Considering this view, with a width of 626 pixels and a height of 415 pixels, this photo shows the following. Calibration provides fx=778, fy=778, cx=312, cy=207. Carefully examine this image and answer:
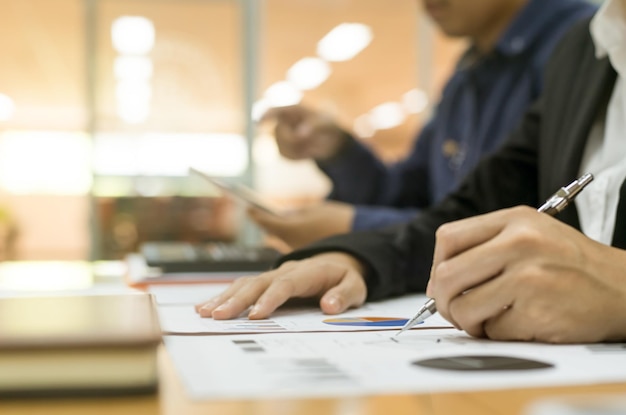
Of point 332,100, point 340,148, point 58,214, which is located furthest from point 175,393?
point 332,100

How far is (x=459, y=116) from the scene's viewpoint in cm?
177

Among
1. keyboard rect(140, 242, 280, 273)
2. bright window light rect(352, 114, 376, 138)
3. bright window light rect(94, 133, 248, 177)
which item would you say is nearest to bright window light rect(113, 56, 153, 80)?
bright window light rect(94, 133, 248, 177)

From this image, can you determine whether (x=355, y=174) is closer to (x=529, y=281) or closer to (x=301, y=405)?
(x=529, y=281)

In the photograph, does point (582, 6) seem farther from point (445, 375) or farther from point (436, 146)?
point (445, 375)

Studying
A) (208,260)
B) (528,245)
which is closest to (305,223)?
(208,260)

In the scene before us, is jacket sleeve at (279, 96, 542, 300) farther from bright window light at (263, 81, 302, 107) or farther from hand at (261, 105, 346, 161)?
bright window light at (263, 81, 302, 107)

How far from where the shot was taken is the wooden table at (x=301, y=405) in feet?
1.22

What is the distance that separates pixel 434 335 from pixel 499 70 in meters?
1.09

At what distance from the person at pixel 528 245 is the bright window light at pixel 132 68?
3.15 m

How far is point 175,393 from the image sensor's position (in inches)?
16.2

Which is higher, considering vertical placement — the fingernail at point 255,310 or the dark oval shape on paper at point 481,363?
the fingernail at point 255,310

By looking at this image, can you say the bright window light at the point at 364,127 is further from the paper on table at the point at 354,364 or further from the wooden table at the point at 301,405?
the wooden table at the point at 301,405

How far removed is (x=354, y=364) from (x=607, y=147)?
0.55 meters

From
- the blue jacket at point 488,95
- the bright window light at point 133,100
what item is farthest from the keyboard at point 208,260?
the bright window light at point 133,100
